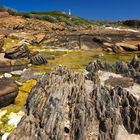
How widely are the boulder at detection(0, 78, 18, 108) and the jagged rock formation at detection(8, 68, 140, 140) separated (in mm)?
3052

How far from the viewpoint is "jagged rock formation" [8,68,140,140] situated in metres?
33.4

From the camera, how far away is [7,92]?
1665 inches

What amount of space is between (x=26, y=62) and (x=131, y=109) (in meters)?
36.6

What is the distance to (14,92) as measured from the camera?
43406mm

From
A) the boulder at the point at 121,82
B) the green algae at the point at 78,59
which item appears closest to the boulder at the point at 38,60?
the green algae at the point at 78,59

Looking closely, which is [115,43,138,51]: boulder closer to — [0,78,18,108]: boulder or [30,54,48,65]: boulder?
[30,54,48,65]: boulder

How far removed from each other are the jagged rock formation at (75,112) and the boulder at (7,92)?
10.0 feet

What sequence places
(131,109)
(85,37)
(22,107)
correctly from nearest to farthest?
(131,109)
(22,107)
(85,37)

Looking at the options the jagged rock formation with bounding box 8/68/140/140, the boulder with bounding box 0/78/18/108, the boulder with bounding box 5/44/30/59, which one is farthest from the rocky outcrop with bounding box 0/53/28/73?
the jagged rock formation with bounding box 8/68/140/140

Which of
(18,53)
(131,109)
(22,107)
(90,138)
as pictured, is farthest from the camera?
(18,53)

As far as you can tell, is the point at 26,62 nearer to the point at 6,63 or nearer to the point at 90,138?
the point at 6,63

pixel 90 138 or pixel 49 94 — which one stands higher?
pixel 49 94

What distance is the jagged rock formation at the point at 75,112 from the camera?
33.4 metres

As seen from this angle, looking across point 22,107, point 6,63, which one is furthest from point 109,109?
point 6,63
